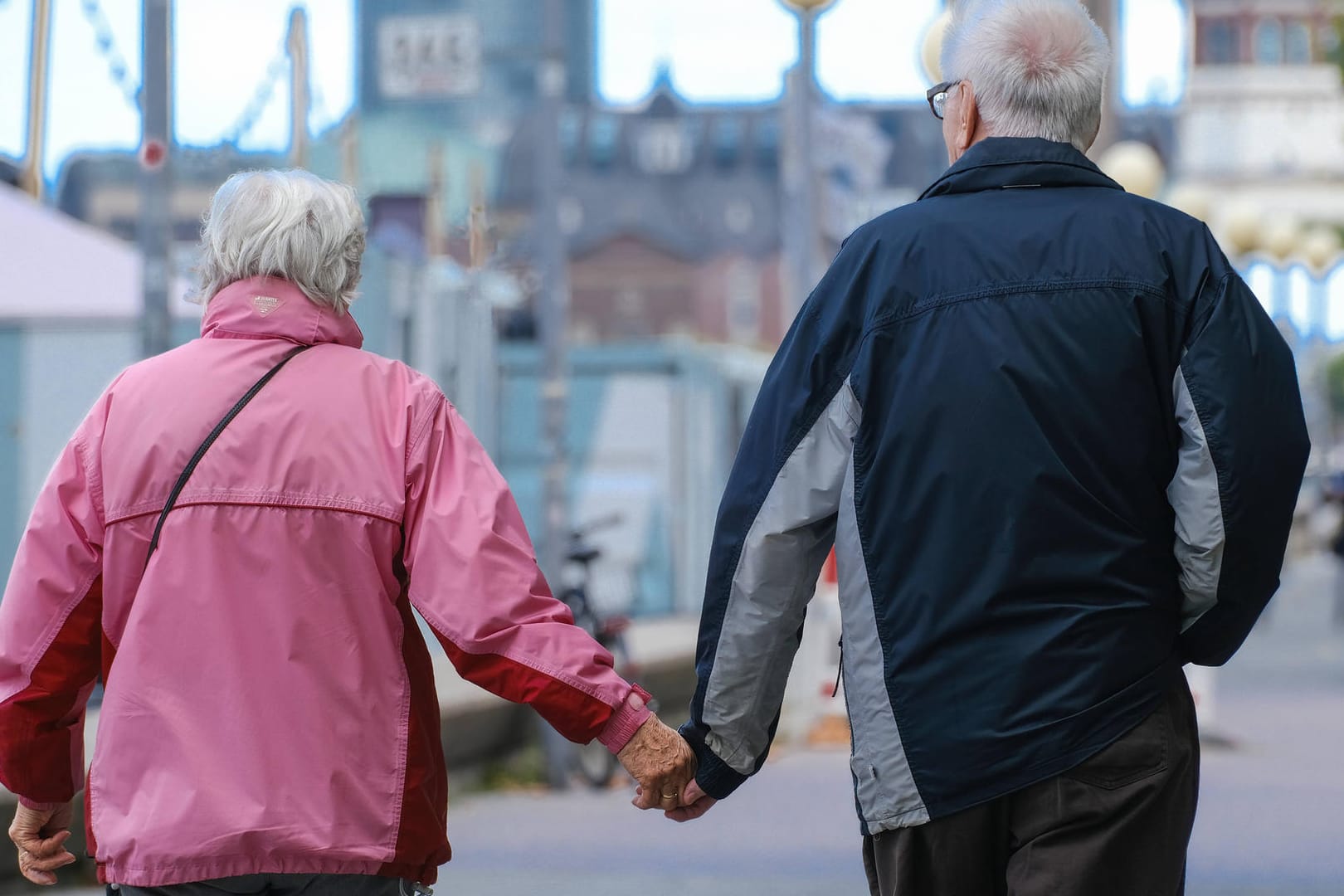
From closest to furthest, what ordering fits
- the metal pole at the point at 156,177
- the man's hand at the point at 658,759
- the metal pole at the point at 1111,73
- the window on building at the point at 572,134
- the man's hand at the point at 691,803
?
the man's hand at the point at 658,759, the man's hand at the point at 691,803, the metal pole at the point at 156,177, the metal pole at the point at 1111,73, the window on building at the point at 572,134

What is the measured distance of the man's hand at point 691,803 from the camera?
10.5 feet

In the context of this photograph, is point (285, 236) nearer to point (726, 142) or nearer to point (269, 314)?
point (269, 314)

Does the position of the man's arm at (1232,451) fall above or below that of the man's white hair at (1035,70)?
below

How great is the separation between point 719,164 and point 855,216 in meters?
52.0

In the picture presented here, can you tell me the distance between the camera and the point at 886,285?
2789mm

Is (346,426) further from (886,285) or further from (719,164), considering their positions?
(719,164)

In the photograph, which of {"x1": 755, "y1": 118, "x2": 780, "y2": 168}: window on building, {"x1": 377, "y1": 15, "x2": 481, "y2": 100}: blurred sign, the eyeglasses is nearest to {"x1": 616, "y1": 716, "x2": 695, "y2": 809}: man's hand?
the eyeglasses

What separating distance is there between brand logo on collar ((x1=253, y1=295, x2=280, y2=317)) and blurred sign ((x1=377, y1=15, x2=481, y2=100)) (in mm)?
8709

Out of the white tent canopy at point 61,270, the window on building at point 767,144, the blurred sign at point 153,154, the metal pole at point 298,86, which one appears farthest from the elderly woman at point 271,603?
the window on building at point 767,144

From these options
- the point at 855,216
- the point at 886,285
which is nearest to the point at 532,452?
the point at 886,285

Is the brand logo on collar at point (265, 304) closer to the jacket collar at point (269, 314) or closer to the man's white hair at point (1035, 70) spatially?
the jacket collar at point (269, 314)

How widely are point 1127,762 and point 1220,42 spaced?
100 m

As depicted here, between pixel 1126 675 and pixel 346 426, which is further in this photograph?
Result: pixel 346 426

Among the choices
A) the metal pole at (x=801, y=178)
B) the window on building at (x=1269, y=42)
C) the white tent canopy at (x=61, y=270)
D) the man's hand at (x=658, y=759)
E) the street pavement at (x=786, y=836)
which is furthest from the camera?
the window on building at (x=1269, y=42)
